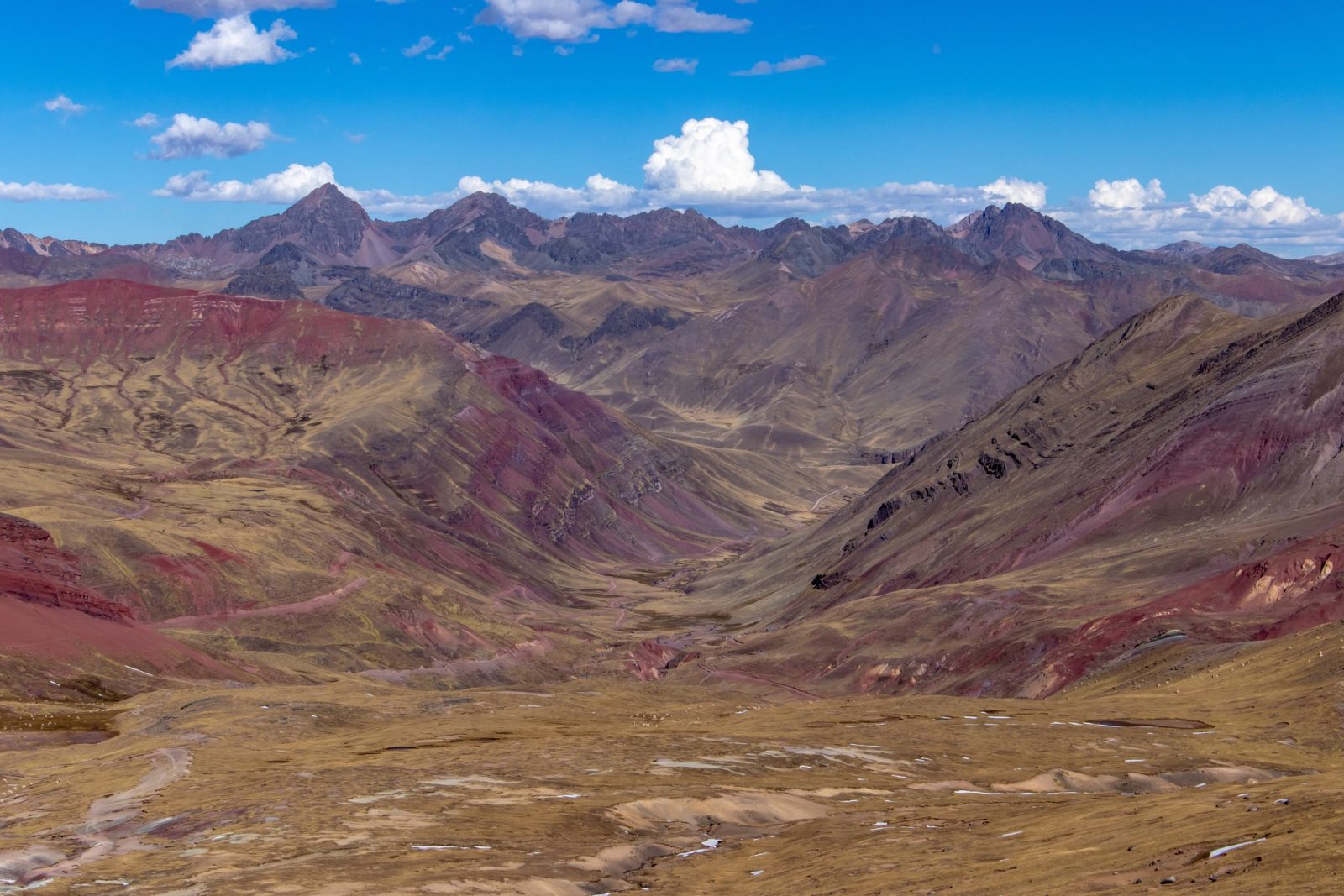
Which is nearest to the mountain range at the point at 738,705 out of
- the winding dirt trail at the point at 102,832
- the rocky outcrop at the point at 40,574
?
the winding dirt trail at the point at 102,832

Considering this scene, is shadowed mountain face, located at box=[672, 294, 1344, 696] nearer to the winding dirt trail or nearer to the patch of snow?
the winding dirt trail

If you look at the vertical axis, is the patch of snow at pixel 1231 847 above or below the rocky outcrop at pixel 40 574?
below

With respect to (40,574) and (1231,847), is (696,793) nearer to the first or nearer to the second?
(1231,847)

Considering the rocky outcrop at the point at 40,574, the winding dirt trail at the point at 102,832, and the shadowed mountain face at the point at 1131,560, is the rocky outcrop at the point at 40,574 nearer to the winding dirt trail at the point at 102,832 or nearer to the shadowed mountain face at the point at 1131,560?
the winding dirt trail at the point at 102,832

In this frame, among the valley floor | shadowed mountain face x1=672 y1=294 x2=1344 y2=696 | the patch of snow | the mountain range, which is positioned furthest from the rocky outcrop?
the patch of snow

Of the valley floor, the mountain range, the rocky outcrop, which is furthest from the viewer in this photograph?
the rocky outcrop

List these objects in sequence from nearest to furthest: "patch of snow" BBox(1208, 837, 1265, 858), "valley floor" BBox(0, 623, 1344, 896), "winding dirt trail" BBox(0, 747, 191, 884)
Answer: "patch of snow" BBox(1208, 837, 1265, 858) → "valley floor" BBox(0, 623, 1344, 896) → "winding dirt trail" BBox(0, 747, 191, 884)

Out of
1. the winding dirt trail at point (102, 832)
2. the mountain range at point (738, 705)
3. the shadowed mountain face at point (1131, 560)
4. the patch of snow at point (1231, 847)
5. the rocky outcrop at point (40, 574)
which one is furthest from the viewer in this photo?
the rocky outcrop at point (40, 574)

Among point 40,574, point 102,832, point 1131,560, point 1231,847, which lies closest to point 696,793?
point 102,832

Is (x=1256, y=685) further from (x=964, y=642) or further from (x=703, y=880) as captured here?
(x=703, y=880)
